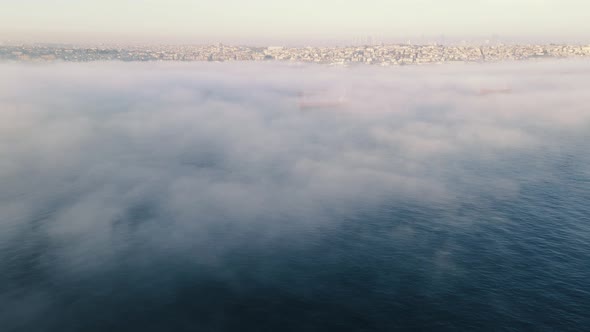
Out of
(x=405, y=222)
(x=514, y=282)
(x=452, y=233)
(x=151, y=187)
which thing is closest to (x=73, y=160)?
(x=151, y=187)

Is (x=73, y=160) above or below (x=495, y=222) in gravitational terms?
below

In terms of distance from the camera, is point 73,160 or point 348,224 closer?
point 348,224

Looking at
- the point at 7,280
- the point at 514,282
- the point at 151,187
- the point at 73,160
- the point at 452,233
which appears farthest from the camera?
the point at 73,160

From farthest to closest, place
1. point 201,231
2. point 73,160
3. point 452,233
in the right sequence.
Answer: point 73,160 → point 201,231 → point 452,233

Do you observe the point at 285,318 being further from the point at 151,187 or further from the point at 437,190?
the point at 151,187

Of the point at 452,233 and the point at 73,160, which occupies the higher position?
the point at 452,233

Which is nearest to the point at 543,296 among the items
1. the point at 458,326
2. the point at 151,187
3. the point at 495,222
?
the point at 458,326

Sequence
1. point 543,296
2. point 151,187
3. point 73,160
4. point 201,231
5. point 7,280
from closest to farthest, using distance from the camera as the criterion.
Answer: point 543,296
point 7,280
point 201,231
point 151,187
point 73,160

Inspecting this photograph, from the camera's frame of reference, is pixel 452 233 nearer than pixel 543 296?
No

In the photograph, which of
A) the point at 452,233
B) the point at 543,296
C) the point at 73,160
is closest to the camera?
the point at 543,296
